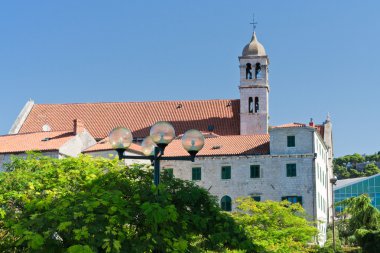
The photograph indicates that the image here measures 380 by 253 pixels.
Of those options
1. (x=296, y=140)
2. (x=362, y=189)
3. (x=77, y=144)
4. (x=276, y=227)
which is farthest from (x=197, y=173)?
(x=362, y=189)

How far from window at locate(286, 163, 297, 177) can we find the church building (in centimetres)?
3

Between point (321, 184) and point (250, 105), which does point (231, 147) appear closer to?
point (321, 184)

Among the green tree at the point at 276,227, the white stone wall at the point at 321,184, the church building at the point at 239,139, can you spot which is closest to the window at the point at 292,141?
the church building at the point at 239,139

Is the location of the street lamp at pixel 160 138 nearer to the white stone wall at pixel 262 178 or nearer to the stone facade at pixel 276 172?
the stone facade at pixel 276 172

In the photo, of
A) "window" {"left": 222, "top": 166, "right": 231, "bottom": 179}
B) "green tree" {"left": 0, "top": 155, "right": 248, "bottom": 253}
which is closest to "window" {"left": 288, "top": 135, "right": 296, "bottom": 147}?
"window" {"left": 222, "top": 166, "right": 231, "bottom": 179}

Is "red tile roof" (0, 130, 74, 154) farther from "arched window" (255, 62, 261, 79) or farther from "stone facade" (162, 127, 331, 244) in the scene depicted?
"arched window" (255, 62, 261, 79)

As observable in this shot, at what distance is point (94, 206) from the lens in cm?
1927

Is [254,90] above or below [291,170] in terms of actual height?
above

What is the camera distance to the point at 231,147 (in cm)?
7662

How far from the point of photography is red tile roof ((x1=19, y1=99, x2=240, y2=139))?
299ft

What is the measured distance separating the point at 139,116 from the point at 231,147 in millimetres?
19772

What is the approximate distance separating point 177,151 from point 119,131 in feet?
188

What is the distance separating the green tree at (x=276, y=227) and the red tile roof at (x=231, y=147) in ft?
38.2

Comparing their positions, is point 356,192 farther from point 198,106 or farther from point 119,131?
point 119,131
